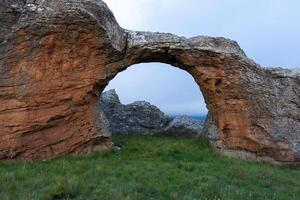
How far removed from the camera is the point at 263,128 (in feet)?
64.7

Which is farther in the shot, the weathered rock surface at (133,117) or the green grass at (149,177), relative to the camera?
Answer: the weathered rock surface at (133,117)

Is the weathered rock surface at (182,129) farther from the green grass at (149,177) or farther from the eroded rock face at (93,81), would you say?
the green grass at (149,177)

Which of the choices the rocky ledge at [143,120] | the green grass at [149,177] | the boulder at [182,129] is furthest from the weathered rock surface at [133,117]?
the green grass at [149,177]

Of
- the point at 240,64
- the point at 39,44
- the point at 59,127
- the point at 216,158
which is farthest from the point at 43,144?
the point at 240,64

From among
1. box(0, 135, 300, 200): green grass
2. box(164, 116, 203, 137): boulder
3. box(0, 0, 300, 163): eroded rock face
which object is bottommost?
box(0, 135, 300, 200): green grass

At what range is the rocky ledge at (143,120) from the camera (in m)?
24.3

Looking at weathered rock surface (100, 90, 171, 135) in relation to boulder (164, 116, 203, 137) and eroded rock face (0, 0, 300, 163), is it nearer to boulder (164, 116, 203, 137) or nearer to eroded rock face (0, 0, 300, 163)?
boulder (164, 116, 203, 137)

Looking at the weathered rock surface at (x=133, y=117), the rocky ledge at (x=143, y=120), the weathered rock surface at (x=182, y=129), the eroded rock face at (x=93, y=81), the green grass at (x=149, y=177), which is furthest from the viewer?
the weathered rock surface at (x=133, y=117)

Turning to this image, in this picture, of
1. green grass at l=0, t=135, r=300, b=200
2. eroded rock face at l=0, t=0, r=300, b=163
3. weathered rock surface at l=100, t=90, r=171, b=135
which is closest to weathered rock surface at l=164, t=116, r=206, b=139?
weathered rock surface at l=100, t=90, r=171, b=135

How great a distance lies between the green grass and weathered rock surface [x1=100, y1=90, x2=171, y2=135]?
14.4 ft

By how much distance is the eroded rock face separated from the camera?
56.4 feet

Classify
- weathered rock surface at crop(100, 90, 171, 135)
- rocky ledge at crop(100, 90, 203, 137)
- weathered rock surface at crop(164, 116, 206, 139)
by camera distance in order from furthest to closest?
weathered rock surface at crop(100, 90, 171, 135) < rocky ledge at crop(100, 90, 203, 137) < weathered rock surface at crop(164, 116, 206, 139)

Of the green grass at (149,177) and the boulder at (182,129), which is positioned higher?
the boulder at (182,129)

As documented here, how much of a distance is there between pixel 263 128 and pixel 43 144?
28.2ft
